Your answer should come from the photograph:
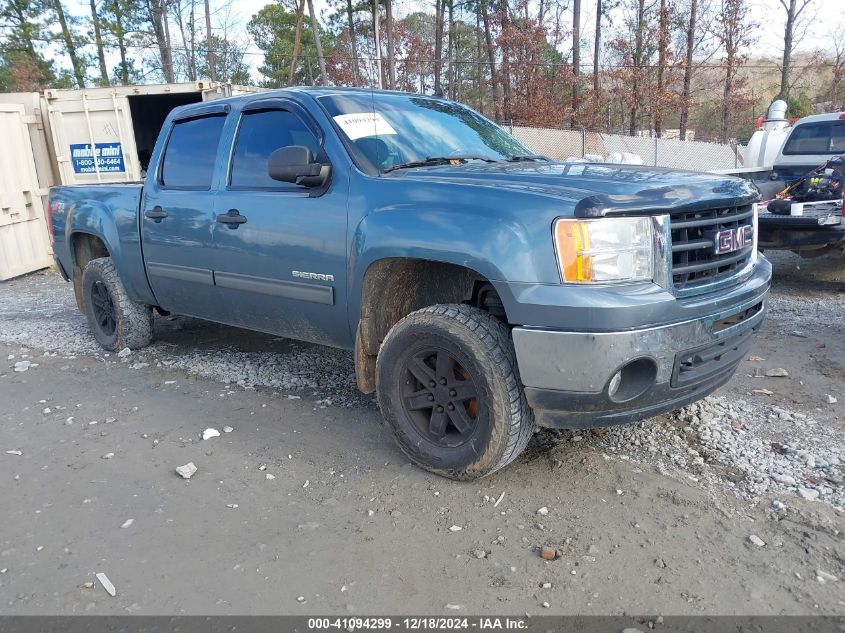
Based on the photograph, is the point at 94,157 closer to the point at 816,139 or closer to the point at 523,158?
the point at 523,158

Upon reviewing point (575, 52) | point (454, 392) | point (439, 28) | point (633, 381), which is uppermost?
point (439, 28)

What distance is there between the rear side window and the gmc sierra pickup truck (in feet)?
21.7

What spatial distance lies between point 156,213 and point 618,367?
359 centimetres

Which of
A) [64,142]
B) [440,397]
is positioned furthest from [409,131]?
[64,142]

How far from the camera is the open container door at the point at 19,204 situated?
392 inches

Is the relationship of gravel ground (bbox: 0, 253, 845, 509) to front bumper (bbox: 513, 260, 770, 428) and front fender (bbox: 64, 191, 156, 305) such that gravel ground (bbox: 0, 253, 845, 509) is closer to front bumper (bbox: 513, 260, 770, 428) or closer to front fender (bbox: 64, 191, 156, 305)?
front bumper (bbox: 513, 260, 770, 428)

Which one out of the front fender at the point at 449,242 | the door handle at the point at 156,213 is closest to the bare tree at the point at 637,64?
the door handle at the point at 156,213

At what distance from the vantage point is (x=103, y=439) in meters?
4.01

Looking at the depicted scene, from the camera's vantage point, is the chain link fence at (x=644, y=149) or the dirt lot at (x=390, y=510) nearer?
the dirt lot at (x=390, y=510)

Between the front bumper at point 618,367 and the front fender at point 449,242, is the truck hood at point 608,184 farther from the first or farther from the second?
the front bumper at point 618,367

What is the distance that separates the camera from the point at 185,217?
14.9 feet

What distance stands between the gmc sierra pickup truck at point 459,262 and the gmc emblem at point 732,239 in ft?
0.05

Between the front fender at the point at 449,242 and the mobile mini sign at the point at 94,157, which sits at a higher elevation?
the mobile mini sign at the point at 94,157
